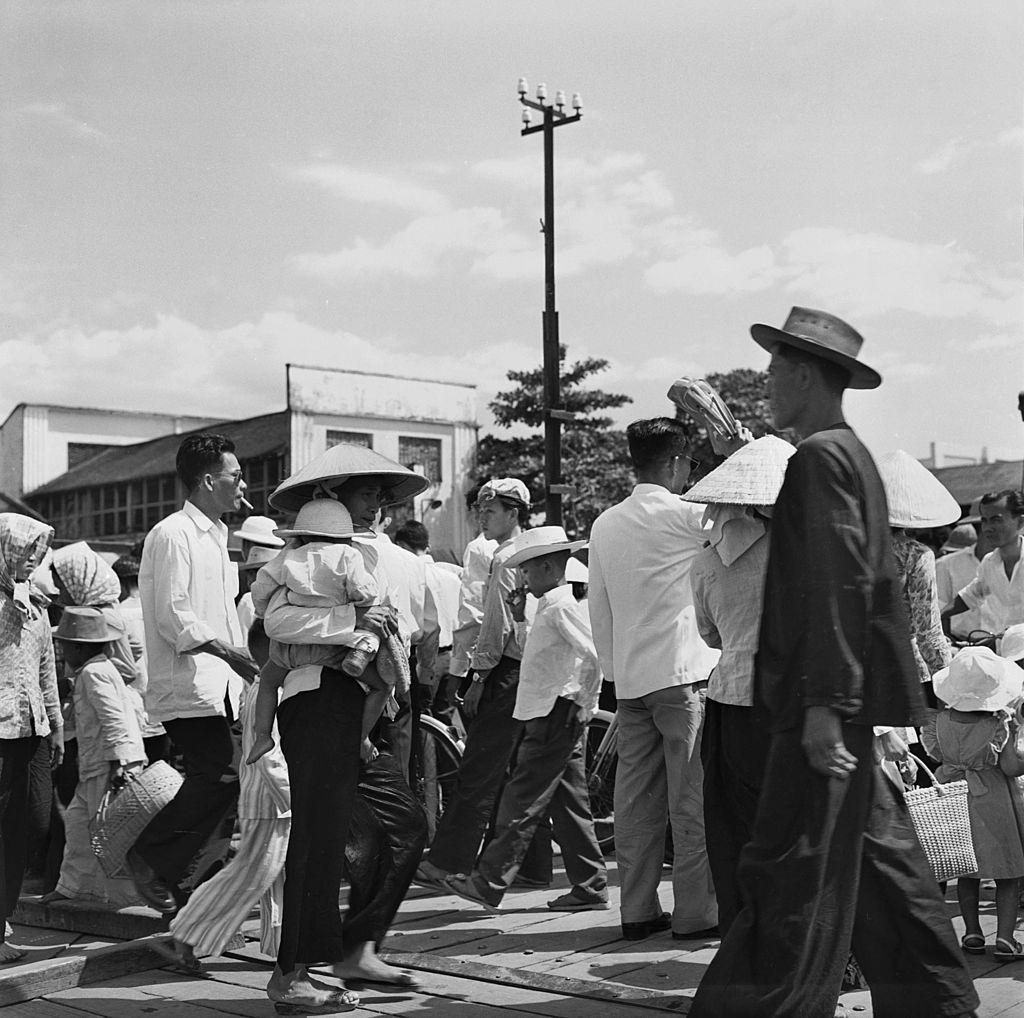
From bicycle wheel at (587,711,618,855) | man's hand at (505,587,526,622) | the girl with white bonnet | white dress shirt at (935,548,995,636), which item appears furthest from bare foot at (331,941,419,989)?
white dress shirt at (935,548,995,636)

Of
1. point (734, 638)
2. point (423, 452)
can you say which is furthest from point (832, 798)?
point (423, 452)

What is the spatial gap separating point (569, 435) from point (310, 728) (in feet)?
74.4

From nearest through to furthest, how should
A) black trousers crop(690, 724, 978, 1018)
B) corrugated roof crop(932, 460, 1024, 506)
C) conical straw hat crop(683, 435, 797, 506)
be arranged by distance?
black trousers crop(690, 724, 978, 1018) < conical straw hat crop(683, 435, 797, 506) < corrugated roof crop(932, 460, 1024, 506)

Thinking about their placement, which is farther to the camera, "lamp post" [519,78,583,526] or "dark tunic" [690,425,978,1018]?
"lamp post" [519,78,583,526]

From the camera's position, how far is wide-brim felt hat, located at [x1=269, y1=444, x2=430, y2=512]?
493 cm

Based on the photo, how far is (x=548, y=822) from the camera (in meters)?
7.16

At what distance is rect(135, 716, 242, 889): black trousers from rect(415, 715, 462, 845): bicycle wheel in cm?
211

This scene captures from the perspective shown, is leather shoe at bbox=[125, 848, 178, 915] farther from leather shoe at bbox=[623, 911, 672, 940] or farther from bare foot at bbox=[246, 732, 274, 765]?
leather shoe at bbox=[623, 911, 672, 940]

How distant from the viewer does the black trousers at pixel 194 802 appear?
5.62 meters

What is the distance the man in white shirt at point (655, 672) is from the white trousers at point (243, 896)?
1383mm

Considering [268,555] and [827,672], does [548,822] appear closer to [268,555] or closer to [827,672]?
[268,555]

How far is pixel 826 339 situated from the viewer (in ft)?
12.3

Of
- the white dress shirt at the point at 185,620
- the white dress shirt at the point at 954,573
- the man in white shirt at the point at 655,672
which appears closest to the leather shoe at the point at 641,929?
the man in white shirt at the point at 655,672

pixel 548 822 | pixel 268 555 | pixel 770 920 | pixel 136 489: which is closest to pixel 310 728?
pixel 770 920
